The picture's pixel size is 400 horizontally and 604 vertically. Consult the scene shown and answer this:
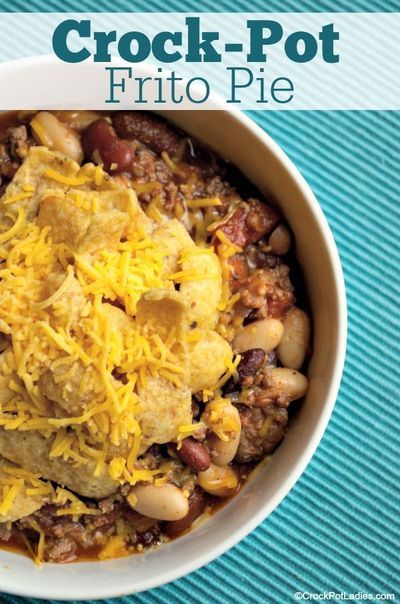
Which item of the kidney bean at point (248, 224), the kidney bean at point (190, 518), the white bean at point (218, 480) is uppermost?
the kidney bean at point (248, 224)

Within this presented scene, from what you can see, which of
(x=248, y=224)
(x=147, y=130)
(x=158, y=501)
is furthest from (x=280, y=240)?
(x=158, y=501)

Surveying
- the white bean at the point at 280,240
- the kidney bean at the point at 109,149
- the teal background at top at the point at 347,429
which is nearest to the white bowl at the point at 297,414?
the white bean at the point at 280,240

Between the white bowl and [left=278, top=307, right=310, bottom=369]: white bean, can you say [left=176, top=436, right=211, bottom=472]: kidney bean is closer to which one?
the white bowl

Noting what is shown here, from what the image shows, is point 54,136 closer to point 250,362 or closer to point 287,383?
point 250,362

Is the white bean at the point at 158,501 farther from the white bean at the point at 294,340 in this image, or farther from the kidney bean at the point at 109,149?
the kidney bean at the point at 109,149

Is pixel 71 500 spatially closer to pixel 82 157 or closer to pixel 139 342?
pixel 139 342

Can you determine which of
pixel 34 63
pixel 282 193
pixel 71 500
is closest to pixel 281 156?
pixel 282 193
